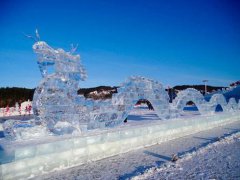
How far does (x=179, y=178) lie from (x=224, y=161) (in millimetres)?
1621

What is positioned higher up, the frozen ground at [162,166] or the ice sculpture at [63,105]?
the ice sculpture at [63,105]

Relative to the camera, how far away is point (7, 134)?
5.24 m

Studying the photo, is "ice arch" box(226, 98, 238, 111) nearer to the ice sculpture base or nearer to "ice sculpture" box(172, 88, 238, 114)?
"ice sculpture" box(172, 88, 238, 114)

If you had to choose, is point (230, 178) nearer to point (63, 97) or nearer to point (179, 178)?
point (179, 178)

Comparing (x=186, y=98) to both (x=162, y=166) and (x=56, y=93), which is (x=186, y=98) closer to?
(x=162, y=166)

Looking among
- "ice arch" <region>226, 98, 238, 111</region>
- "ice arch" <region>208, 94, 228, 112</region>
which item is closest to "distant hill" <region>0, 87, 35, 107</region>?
"ice arch" <region>226, 98, 238, 111</region>

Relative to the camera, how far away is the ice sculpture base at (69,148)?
422cm

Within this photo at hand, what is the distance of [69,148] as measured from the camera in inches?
202

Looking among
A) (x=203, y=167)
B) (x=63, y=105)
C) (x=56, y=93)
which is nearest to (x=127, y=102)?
(x=63, y=105)

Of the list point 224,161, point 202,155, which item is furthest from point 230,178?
point 202,155

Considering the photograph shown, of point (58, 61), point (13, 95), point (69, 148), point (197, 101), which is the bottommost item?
point (69, 148)

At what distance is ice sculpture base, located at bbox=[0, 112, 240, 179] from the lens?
4223 millimetres

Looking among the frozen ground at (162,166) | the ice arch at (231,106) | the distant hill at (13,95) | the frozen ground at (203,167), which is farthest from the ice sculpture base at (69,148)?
the distant hill at (13,95)

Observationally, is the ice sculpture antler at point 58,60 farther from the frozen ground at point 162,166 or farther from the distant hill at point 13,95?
the distant hill at point 13,95
